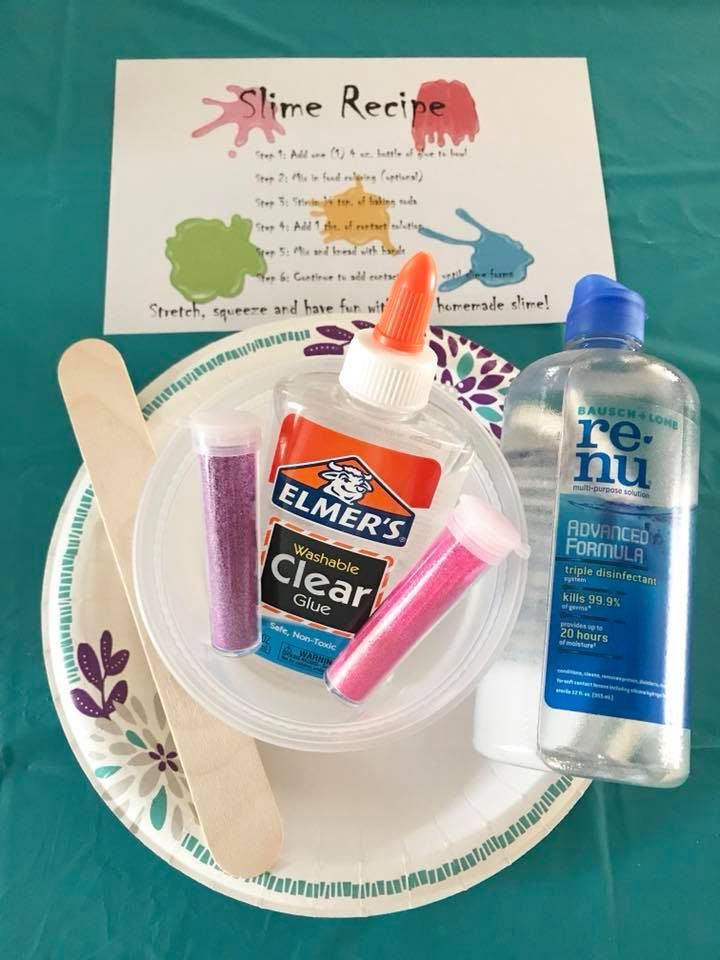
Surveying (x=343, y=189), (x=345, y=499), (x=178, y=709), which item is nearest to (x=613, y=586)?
(x=345, y=499)

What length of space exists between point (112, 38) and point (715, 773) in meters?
0.70

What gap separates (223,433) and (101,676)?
165 millimetres

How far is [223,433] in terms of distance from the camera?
15.9 inches

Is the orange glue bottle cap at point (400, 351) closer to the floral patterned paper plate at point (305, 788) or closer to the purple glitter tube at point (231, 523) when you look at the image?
the purple glitter tube at point (231, 523)

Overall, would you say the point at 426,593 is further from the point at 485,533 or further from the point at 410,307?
the point at 410,307

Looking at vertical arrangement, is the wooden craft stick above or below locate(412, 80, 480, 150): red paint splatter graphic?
below

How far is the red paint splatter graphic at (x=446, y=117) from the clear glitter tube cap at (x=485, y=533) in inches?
13.2

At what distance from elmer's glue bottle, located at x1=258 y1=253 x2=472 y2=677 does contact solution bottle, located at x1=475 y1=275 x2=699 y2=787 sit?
8 centimetres

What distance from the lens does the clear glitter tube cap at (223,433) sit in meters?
0.40

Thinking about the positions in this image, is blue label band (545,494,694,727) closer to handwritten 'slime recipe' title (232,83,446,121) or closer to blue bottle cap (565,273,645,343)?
blue bottle cap (565,273,645,343)

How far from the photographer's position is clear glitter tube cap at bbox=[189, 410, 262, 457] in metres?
0.40

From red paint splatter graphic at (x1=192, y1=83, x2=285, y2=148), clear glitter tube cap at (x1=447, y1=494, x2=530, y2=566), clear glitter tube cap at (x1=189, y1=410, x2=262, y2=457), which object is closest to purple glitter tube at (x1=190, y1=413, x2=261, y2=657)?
clear glitter tube cap at (x1=189, y1=410, x2=262, y2=457)

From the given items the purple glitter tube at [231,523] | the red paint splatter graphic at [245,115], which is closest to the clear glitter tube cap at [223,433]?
the purple glitter tube at [231,523]

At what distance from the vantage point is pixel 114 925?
0.45 meters
